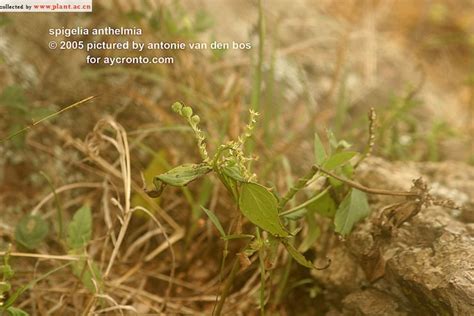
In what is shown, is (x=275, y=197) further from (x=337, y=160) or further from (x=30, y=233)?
(x=30, y=233)

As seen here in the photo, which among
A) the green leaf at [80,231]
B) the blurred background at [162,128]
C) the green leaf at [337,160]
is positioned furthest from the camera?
the blurred background at [162,128]

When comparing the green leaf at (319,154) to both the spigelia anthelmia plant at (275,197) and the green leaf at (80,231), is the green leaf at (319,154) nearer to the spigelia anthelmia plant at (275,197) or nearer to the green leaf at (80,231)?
the spigelia anthelmia plant at (275,197)

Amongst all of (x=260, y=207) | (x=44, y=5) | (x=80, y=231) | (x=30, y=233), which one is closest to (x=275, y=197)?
(x=260, y=207)

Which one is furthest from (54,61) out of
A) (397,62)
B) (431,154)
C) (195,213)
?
(397,62)

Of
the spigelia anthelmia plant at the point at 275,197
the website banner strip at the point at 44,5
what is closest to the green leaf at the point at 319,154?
the spigelia anthelmia plant at the point at 275,197

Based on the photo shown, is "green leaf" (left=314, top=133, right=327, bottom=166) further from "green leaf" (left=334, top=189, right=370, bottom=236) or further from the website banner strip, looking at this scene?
the website banner strip

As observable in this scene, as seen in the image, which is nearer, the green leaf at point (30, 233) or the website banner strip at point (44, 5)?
the green leaf at point (30, 233)

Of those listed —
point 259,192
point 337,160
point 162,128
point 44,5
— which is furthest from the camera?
point 44,5
